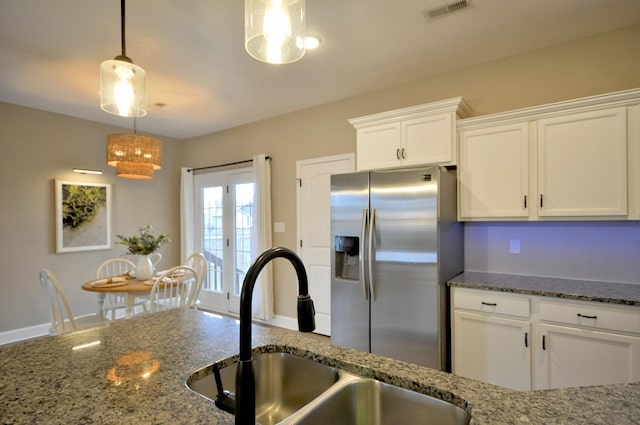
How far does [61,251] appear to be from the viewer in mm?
4090

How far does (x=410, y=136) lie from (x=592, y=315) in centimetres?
178

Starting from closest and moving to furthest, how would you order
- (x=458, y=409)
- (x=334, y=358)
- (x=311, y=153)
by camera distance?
(x=458, y=409), (x=334, y=358), (x=311, y=153)

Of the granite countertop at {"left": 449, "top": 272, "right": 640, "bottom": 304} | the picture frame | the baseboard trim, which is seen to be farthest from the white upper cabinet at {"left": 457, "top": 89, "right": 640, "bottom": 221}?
the picture frame

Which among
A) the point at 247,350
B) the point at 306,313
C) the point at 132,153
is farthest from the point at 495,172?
the point at 132,153

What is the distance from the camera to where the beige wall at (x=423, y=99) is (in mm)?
2494

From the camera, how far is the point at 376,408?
1.00m

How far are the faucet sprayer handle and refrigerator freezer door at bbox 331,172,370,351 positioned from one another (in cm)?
187

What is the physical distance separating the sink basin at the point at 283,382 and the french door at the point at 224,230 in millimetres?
3516

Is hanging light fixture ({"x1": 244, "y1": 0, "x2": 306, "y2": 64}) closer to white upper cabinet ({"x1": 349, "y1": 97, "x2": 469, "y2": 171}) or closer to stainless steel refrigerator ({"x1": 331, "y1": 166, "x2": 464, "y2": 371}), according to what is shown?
stainless steel refrigerator ({"x1": 331, "y1": 166, "x2": 464, "y2": 371})

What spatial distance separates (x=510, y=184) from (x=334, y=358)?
212cm

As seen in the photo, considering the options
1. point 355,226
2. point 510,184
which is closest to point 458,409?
point 355,226

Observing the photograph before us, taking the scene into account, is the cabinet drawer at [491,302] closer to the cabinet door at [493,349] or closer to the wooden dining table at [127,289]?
the cabinet door at [493,349]

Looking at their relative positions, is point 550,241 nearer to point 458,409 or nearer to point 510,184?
point 510,184

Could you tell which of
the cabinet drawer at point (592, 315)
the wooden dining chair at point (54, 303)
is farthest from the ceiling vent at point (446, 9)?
the wooden dining chair at point (54, 303)
